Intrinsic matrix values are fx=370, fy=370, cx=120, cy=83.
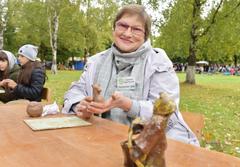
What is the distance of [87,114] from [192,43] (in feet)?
51.9

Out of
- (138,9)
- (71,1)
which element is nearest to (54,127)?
(138,9)

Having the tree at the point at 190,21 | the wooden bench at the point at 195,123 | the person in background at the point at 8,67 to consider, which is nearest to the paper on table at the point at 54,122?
the wooden bench at the point at 195,123

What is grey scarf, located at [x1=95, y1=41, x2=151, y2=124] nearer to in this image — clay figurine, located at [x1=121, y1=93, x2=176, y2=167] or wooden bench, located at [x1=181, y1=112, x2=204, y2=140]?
wooden bench, located at [x1=181, y1=112, x2=204, y2=140]

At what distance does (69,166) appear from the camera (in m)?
1.40

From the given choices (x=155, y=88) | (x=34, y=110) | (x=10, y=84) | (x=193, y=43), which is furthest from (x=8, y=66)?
(x=193, y=43)

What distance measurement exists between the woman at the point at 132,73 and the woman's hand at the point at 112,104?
13 centimetres

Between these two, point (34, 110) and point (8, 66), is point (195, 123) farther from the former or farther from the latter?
point (8, 66)

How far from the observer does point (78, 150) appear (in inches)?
63.5

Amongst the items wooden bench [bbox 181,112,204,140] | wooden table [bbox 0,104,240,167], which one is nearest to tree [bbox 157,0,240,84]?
wooden bench [bbox 181,112,204,140]

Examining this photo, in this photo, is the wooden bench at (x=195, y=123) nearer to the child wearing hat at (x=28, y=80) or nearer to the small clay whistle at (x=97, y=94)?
the small clay whistle at (x=97, y=94)

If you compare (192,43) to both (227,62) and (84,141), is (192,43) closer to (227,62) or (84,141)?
(84,141)

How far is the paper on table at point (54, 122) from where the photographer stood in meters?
2.14

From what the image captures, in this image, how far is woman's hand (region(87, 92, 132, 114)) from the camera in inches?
83.7

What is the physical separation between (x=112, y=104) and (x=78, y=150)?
57 centimetres
